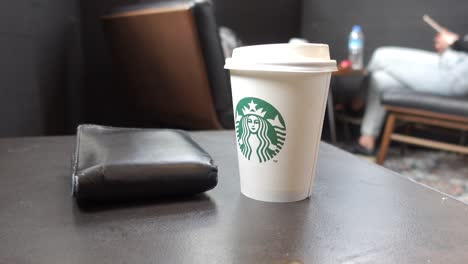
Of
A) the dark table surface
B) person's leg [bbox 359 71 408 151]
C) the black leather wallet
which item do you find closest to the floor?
person's leg [bbox 359 71 408 151]

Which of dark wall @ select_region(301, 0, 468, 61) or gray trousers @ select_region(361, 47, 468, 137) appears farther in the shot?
dark wall @ select_region(301, 0, 468, 61)

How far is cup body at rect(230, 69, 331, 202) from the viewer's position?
484 millimetres

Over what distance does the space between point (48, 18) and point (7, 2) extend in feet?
1.24

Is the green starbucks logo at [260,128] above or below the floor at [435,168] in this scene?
above

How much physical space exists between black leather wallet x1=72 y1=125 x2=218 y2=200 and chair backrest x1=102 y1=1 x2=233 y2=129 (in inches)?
34.6

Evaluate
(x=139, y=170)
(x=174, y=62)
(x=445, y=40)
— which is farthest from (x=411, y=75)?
(x=139, y=170)

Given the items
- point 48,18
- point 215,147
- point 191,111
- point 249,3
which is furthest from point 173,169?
point 249,3

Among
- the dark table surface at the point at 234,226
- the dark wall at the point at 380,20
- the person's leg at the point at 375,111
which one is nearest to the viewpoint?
the dark table surface at the point at 234,226

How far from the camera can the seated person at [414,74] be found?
91.9 inches

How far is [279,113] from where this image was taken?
49 centimetres

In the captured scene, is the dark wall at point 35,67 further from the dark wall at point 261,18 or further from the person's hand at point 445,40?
the person's hand at point 445,40

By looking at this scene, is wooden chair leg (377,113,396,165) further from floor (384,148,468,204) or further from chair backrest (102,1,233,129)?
chair backrest (102,1,233,129)

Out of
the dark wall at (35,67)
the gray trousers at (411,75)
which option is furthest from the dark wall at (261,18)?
the dark wall at (35,67)

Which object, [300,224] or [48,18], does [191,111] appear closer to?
[48,18]
